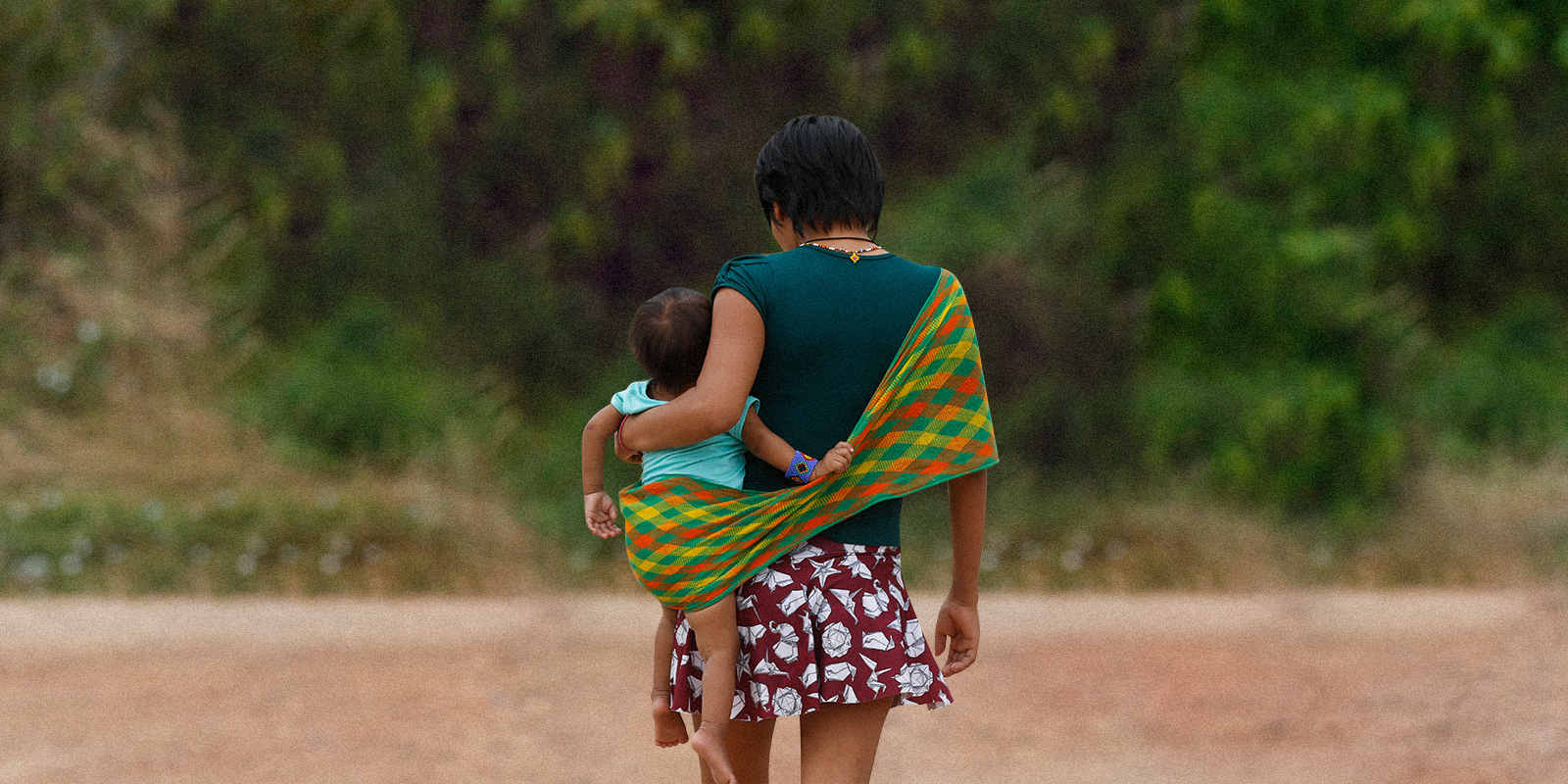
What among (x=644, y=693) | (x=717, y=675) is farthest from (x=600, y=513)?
(x=644, y=693)

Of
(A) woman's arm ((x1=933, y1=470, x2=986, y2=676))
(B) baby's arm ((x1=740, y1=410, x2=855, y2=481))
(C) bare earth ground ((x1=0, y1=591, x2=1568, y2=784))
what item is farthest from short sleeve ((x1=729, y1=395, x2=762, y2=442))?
(C) bare earth ground ((x1=0, y1=591, x2=1568, y2=784))

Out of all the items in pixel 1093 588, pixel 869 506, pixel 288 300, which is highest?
pixel 288 300

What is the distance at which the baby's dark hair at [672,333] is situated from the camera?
235 centimetres

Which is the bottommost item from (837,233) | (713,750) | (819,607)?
(713,750)

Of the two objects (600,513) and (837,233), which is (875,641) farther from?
(837,233)

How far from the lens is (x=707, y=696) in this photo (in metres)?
2.40

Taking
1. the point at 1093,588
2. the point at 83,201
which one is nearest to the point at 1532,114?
the point at 1093,588

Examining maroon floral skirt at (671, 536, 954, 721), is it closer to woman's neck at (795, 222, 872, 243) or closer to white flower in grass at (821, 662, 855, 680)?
white flower in grass at (821, 662, 855, 680)

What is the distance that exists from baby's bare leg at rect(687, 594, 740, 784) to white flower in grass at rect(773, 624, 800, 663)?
0.07 meters

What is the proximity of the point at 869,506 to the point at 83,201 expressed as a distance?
778 cm

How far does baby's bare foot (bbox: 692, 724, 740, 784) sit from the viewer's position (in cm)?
237

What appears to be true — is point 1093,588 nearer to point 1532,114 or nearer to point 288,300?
point 1532,114

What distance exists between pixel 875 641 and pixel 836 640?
6 cm

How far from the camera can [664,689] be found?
8.40 feet
